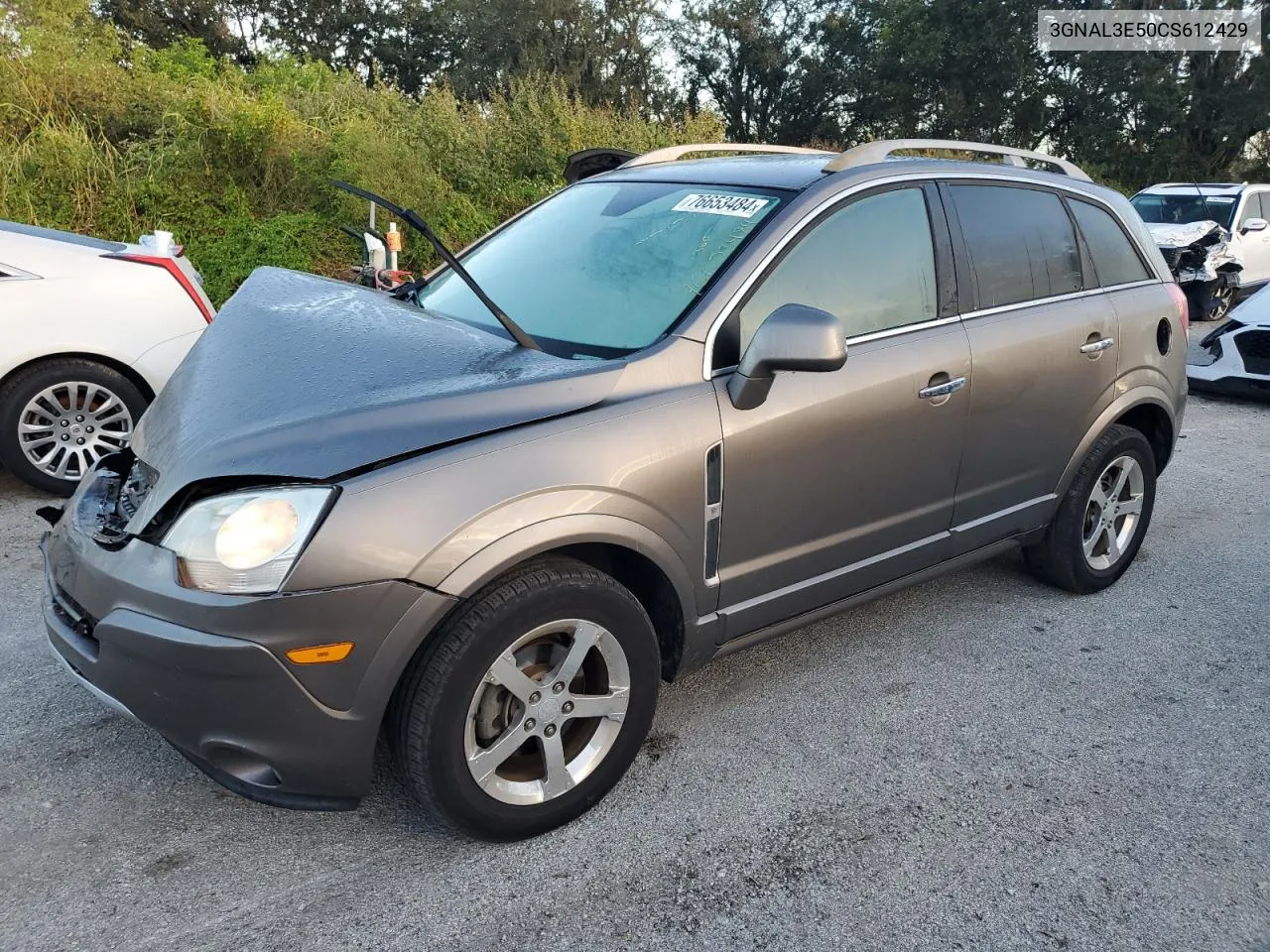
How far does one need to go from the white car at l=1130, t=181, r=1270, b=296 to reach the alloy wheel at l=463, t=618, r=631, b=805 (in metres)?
13.2

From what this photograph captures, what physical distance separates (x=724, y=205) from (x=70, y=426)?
386 cm

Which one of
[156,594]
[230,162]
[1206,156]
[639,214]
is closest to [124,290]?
[639,214]

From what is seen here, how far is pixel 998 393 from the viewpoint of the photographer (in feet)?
11.7

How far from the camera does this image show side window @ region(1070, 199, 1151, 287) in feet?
13.6

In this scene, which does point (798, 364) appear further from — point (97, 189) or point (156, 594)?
point (97, 189)

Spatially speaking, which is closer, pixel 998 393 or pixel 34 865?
pixel 34 865

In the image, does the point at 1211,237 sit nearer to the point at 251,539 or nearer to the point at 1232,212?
the point at 1232,212

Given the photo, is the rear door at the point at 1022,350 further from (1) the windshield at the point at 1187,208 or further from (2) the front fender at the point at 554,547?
(1) the windshield at the point at 1187,208

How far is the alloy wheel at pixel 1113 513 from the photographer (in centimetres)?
429

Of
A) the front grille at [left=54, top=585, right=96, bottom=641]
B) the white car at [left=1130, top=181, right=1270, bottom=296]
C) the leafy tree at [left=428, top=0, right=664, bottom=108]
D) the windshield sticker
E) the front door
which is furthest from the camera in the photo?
the leafy tree at [left=428, top=0, right=664, bottom=108]

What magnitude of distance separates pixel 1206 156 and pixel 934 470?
31073 millimetres

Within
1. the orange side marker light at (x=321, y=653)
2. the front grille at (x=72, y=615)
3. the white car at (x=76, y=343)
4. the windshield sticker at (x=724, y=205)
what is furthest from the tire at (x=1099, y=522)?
the white car at (x=76, y=343)

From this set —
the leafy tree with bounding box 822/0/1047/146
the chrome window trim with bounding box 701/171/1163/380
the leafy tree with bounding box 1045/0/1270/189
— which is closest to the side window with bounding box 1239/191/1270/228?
the chrome window trim with bounding box 701/171/1163/380

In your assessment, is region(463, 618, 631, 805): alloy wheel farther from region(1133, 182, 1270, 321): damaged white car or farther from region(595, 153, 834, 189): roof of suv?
region(1133, 182, 1270, 321): damaged white car
